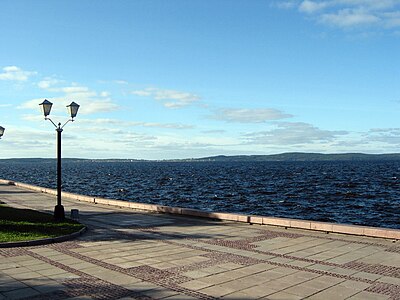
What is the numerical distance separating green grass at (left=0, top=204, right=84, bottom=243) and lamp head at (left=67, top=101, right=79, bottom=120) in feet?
13.8

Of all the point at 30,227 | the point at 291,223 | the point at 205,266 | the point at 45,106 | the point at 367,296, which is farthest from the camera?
the point at 45,106

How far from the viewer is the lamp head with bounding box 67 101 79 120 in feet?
56.2

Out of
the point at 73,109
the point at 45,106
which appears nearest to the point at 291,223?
the point at 73,109

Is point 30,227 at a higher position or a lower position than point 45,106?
lower

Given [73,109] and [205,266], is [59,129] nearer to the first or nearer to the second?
[73,109]

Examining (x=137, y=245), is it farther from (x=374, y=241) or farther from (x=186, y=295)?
(x=374, y=241)

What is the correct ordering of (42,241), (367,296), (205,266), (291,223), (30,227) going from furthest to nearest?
1. (291,223)
2. (30,227)
3. (42,241)
4. (205,266)
5. (367,296)

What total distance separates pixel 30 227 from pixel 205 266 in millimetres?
7383

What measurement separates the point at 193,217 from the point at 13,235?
7614 mm

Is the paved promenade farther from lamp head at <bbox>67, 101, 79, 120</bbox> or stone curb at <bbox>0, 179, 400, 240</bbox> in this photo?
lamp head at <bbox>67, 101, 79, 120</bbox>

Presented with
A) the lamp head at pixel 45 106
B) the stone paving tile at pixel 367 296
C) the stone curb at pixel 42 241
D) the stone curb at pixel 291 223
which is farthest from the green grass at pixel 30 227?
the stone paving tile at pixel 367 296

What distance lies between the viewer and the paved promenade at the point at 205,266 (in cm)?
790

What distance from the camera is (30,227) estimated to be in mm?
14398

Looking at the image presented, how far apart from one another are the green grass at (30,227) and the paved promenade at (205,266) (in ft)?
2.78
